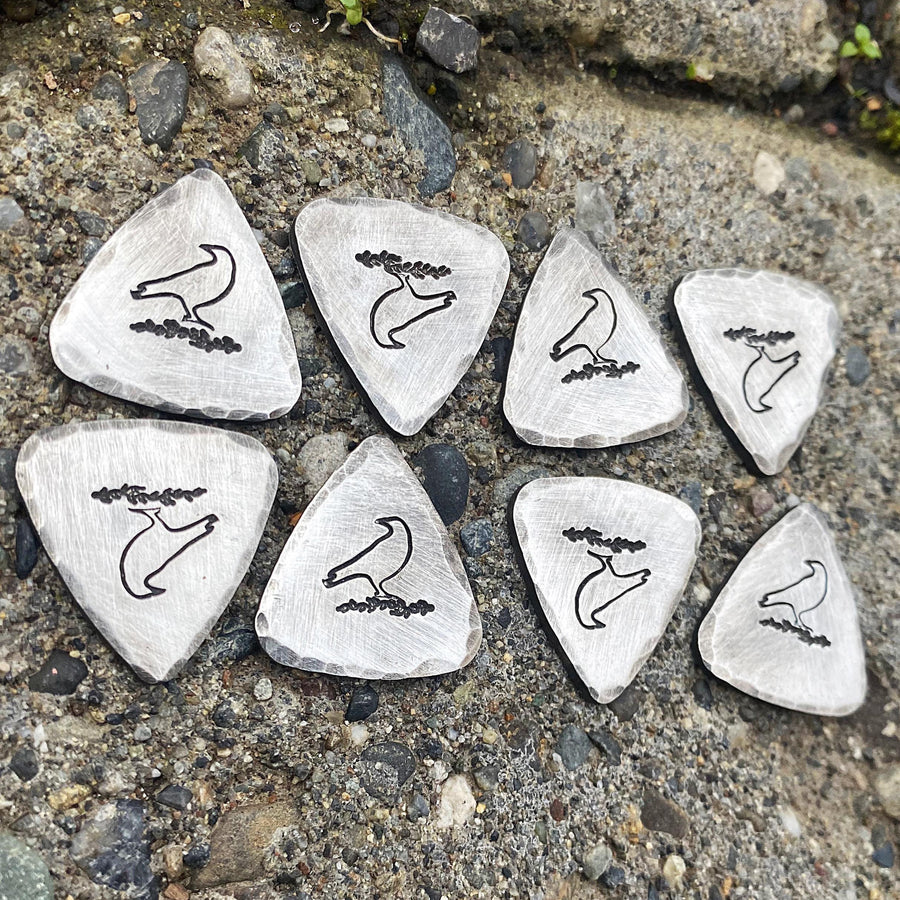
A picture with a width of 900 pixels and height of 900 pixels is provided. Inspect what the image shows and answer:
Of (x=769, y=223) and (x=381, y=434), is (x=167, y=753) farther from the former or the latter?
(x=769, y=223)

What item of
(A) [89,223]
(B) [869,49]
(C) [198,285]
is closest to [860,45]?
(B) [869,49]

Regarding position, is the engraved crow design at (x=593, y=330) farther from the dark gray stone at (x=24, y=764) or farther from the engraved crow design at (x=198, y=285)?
the dark gray stone at (x=24, y=764)

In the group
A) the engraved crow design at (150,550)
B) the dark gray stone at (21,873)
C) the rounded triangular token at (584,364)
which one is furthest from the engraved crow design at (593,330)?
the dark gray stone at (21,873)

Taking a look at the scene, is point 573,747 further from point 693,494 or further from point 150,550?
point 150,550

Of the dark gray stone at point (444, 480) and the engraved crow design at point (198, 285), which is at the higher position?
the engraved crow design at point (198, 285)

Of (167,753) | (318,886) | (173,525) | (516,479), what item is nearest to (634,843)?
(318,886)

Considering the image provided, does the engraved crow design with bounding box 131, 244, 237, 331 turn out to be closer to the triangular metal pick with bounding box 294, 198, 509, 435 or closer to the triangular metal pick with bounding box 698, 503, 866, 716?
the triangular metal pick with bounding box 294, 198, 509, 435
